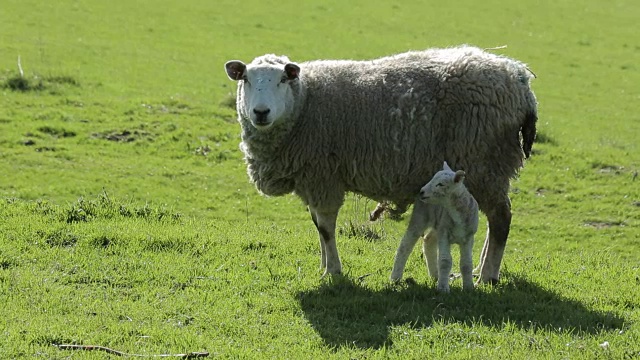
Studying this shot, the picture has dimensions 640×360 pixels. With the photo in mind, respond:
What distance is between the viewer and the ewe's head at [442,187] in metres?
8.44

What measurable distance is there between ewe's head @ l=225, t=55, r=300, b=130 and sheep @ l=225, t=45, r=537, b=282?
0.01 metres

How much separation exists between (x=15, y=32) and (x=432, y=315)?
22.8 meters

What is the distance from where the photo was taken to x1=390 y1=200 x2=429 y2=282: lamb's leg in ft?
29.0

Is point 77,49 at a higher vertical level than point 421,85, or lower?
lower

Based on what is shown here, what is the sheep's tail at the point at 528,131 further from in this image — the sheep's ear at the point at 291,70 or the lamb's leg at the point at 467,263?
the sheep's ear at the point at 291,70

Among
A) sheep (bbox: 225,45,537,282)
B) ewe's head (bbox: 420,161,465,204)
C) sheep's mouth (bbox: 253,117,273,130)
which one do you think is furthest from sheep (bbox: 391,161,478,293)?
sheep's mouth (bbox: 253,117,273,130)

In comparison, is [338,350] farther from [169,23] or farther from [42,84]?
[169,23]

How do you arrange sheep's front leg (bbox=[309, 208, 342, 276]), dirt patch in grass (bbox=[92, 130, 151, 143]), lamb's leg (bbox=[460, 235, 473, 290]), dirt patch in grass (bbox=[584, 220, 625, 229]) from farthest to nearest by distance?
dirt patch in grass (bbox=[92, 130, 151, 143]) → dirt patch in grass (bbox=[584, 220, 625, 229]) → sheep's front leg (bbox=[309, 208, 342, 276]) → lamb's leg (bbox=[460, 235, 473, 290])

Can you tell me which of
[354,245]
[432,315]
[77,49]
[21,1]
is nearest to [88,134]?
[77,49]

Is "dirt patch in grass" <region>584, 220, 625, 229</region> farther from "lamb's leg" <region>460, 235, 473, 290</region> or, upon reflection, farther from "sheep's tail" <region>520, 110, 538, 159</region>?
"lamb's leg" <region>460, 235, 473, 290</region>

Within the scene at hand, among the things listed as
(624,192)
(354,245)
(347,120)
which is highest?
(347,120)

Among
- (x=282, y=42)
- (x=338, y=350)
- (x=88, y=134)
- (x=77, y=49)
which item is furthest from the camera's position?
(x=282, y=42)

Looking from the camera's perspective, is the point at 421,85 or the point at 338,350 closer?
the point at 338,350

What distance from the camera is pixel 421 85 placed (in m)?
9.49
